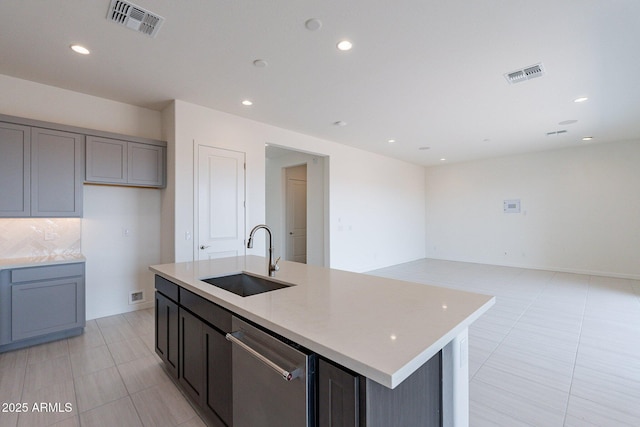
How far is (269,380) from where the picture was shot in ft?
3.85

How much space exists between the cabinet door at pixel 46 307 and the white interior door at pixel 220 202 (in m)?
1.33

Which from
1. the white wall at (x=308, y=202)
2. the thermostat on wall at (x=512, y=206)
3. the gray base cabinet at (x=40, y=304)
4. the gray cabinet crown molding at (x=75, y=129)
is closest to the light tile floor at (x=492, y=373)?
the gray base cabinet at (x=40, y=304)

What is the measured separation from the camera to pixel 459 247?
8164mm

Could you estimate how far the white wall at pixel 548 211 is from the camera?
233 inches

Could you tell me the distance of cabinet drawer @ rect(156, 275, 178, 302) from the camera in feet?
6.74

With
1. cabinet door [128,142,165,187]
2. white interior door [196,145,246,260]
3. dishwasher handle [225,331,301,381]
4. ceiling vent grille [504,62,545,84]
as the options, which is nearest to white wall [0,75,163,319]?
cabinet door [128,142,165,187]

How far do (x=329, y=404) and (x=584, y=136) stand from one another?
7157 mm

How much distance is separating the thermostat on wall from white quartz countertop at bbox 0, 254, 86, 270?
855 cm

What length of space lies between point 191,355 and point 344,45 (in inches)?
107

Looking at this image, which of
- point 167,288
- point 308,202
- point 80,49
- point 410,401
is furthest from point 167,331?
point 308,202

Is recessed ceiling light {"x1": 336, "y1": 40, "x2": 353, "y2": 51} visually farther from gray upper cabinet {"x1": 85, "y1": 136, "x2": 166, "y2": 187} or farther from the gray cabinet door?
the gray cabinet door

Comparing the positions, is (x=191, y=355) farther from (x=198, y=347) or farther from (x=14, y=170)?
(x=14, y=170)

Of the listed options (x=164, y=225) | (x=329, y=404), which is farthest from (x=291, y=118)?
A: (x=329, y=404)

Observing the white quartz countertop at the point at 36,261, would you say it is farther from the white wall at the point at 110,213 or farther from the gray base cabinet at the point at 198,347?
the gray base cabinet at the point at 198,347
